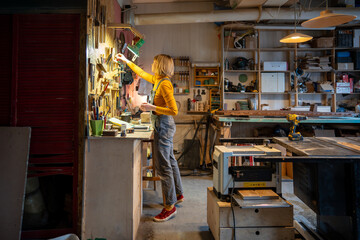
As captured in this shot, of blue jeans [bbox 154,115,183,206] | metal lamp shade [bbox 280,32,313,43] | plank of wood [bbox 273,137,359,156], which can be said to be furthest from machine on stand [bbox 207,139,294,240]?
metal lamp shade [bbox 280,32,313,43]

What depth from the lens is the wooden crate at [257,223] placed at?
2057 mm

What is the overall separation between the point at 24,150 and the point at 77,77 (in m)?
0.79

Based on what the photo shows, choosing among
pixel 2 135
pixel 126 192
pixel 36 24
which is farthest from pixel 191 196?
pixel 36 24

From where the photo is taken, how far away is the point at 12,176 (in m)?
2.18

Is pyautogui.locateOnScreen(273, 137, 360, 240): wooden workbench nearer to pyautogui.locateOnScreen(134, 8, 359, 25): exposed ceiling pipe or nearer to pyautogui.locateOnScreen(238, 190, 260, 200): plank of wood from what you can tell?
pyautogui.locateOnScreen(238, 190, 260, 200): plank of wood

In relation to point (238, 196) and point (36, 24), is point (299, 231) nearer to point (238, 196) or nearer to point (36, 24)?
point (238, 196)

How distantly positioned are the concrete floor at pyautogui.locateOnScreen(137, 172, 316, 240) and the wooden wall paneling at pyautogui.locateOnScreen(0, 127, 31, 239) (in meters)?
1.13

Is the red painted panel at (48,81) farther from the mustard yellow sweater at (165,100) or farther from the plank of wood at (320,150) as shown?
the plank of wood at (320,150)

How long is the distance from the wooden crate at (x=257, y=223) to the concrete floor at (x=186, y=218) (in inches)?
20.5

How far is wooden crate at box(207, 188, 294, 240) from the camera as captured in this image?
206 centimetres

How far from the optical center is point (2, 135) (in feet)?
7.30

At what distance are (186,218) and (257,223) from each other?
1.07 metres

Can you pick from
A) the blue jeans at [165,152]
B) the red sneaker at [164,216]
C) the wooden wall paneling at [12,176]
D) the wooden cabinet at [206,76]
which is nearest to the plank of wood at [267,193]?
the blue jeans at [165,152]

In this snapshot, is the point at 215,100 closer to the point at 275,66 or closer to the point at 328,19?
the point at 275,66
